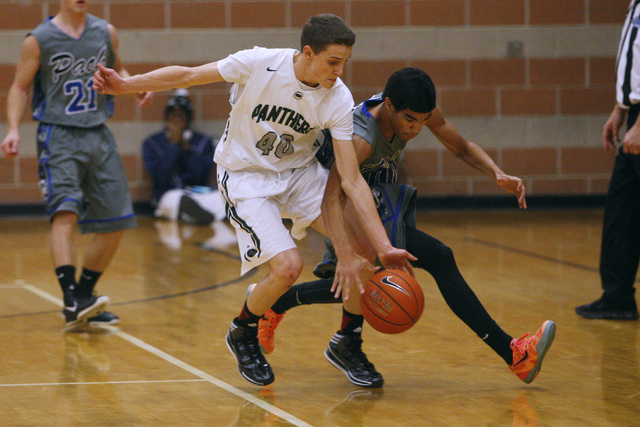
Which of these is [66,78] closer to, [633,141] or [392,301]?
[392,301]

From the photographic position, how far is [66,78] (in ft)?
15.9

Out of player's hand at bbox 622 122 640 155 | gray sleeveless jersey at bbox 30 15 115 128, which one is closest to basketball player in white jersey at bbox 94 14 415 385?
gray sleeveless jersey at bbox 30 15 115 128

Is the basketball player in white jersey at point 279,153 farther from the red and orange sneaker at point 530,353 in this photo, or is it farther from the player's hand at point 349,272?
the red and orange sneaker at point 530,353

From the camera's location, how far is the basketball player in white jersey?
10.9ft

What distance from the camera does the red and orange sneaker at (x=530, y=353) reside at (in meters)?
3.45

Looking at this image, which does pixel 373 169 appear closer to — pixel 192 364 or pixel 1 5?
pixel 192 364

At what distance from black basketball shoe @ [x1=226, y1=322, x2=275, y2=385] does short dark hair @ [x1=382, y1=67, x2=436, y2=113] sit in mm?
1104

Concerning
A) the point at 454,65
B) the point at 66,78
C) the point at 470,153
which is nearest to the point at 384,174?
the point at 470,153

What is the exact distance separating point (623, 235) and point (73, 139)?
9.98 feet

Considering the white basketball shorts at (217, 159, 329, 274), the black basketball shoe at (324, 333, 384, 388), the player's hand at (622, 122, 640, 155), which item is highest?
the player's hand at (622, 122, 640, 155)

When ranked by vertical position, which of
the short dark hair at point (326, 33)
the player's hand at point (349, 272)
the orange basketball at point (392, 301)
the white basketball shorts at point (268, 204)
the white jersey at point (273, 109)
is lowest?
the orange basketball at point (392, 301)

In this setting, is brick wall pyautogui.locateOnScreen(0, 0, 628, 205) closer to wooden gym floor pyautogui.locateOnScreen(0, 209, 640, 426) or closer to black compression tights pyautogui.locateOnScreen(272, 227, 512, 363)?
wooden gym floor pyautogui.locateOnScreen(0, 209, 640, 426)

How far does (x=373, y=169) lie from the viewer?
12.1ft

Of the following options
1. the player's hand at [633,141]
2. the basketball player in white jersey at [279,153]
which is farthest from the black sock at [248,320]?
the player's hand at [633,141]
